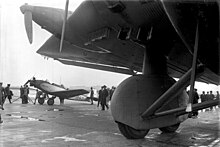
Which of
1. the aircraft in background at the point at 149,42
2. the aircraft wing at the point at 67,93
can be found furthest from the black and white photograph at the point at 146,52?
the aircraft wing at the point at 67,93

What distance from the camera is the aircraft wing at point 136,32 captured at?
4988mm

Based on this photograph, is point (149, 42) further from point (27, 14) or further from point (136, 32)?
point (27, 14)

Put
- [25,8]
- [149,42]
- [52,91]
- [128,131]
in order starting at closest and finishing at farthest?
[128,131] < [149,42] < [25,8] < [52,91]

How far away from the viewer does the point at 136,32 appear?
22.3ft

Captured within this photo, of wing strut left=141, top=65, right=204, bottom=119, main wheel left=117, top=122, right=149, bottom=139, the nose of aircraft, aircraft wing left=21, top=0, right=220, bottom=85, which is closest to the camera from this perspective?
aircraft wing left=21, top=0, right=220, bottom=85

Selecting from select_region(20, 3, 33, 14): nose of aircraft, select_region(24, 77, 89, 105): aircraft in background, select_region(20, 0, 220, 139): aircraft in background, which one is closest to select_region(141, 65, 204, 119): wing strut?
select_region(20, 0, 220, 139): aircraft in background

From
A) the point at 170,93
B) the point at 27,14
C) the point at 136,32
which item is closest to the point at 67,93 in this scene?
the point at 27,14

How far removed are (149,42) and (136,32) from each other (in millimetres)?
612

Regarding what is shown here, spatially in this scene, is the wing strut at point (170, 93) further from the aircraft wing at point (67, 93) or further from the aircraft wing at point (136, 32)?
the aircraft wing at point (67, 93)

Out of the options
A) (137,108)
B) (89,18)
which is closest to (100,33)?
(89,18)

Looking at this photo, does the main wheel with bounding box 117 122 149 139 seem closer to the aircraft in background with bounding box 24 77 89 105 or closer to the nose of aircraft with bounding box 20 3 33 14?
the nose of aircraft with bounding box 20 3 33 14

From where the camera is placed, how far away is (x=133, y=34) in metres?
6.84

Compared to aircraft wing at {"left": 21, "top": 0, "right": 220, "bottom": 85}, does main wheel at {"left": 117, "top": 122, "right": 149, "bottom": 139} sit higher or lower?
lower

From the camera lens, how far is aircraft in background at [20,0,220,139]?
511 cm
